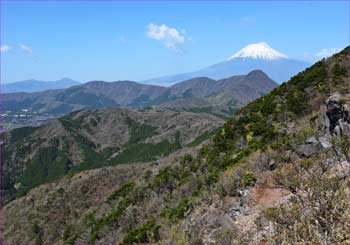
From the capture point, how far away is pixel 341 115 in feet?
102

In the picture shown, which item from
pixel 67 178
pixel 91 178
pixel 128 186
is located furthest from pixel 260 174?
pixel 67 178

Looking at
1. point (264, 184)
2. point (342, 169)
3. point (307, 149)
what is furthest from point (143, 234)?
point (342, 169)

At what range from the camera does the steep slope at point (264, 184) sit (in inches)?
527

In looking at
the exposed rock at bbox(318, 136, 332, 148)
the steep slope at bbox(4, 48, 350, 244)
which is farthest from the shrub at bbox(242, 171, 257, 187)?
the exposed rock at bbox(318, 136, 332, 148)

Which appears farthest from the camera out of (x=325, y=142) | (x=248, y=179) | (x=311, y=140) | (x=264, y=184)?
(x=311, y=140)

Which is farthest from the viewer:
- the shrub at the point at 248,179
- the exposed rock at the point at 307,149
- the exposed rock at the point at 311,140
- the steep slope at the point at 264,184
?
the exposed rock at the point at 311,140

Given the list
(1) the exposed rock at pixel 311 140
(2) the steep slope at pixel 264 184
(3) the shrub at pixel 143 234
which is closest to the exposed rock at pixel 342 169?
(2) the steep slope at pixel 264 184

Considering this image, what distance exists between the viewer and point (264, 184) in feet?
87.6

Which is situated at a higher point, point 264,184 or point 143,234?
point 264,184

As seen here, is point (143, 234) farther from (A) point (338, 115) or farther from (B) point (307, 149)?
(A) point (338, 115)

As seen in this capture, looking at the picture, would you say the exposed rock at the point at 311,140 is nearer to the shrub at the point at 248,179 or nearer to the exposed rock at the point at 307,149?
the exposed rock at the point at 307,149

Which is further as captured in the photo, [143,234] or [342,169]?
[143,234]

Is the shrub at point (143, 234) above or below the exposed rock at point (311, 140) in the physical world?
below

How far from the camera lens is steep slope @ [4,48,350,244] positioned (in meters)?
13.4
